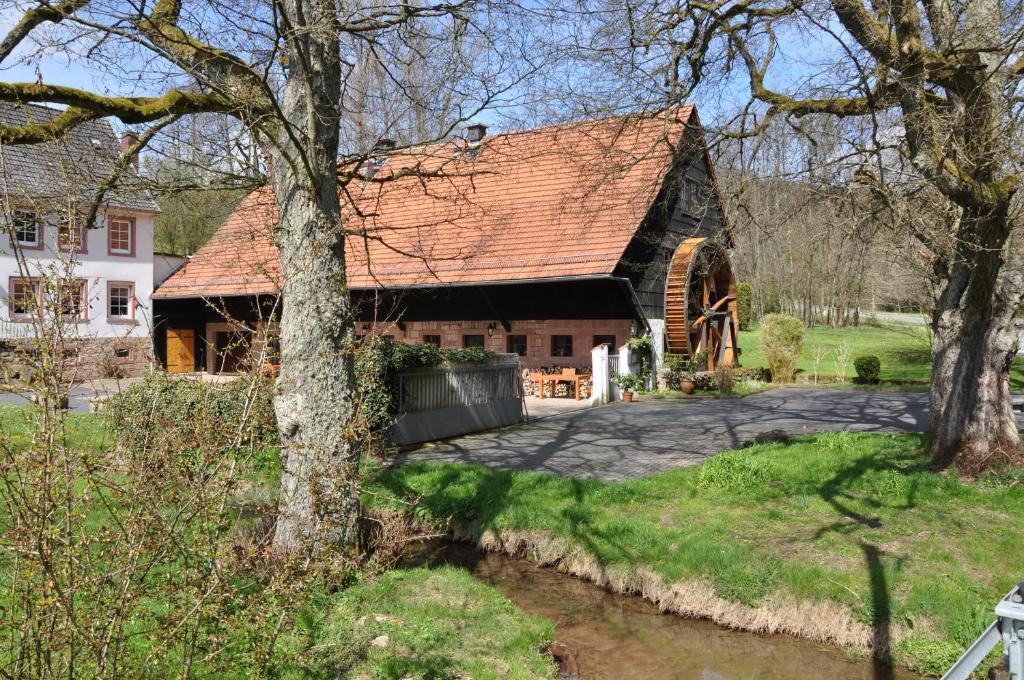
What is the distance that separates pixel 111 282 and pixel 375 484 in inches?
817

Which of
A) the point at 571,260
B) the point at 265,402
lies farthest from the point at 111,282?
the point at 265,402

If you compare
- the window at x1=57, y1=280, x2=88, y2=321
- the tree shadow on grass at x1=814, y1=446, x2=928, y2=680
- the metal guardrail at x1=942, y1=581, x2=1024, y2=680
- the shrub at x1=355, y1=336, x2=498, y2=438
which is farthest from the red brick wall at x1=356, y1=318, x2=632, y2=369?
the metal guardrail at x1=942, y1=581, x2=1024, y2=680

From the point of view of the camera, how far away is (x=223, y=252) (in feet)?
69.3

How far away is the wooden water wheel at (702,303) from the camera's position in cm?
1784

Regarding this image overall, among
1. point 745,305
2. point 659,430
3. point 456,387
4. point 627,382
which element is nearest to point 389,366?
point 456,387

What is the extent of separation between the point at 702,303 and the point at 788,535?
49.3 ft

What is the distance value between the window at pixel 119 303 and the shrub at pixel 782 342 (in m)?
20.3

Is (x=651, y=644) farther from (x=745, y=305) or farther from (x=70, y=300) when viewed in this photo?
(x=745, y=305)

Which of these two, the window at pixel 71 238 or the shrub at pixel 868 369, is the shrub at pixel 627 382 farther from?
the window at pixel 71 238

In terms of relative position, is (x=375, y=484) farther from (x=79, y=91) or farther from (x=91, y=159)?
(x=79, y=91)

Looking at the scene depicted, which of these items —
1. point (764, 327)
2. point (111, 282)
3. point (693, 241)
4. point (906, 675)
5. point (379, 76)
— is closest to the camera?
point (906, 675)

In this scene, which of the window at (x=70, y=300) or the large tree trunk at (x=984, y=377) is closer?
the window at (x=70, y=300)

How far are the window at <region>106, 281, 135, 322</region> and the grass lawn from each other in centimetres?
2095

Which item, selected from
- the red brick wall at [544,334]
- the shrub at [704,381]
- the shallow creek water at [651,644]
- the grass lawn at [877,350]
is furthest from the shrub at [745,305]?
the shallow creek water at [651,644]
